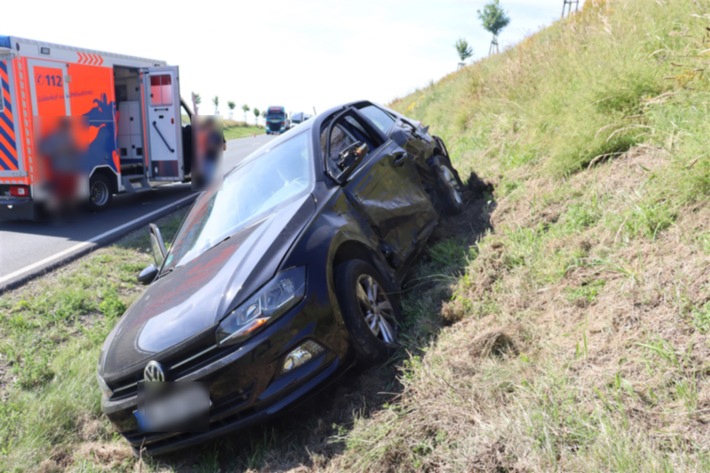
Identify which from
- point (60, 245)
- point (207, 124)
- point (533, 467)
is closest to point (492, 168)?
point (533, 467)

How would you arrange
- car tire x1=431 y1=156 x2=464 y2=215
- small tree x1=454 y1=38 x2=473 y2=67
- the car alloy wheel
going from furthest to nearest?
Answer: small tree x1=454 y1=38 x2=473 y2=67, car tire x1=431 y1=156 x2=464 y2=215, the car alloy wheel

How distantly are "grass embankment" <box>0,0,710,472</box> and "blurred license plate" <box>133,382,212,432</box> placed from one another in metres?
0.34

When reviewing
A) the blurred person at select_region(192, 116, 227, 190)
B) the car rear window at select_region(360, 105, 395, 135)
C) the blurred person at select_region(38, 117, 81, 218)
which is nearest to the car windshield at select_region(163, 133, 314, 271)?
the car rear window at select_region(360, 105, 395, 135)

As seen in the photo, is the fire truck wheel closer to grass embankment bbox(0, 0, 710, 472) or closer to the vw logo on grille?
grass embankment bbox(0, 0, 710, 472)

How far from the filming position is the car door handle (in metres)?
5.21

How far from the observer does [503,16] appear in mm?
42875

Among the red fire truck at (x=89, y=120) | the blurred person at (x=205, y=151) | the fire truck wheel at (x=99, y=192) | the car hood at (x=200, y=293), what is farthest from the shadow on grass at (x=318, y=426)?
the blurred person at (x=205, y=151)

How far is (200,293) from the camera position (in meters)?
3.39

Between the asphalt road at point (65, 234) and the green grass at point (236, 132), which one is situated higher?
the green grass at point (236, 132)

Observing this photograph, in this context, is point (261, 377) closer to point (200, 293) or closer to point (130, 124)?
point (200, 293)

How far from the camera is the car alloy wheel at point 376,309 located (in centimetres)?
361

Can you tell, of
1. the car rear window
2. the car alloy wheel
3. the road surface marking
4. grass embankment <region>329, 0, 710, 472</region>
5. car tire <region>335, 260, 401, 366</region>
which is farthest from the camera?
the road surface marking

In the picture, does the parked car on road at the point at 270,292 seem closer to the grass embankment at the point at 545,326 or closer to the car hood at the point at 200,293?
the car hood at the point at 200,293

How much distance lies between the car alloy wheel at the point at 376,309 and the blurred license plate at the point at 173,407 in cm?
106
